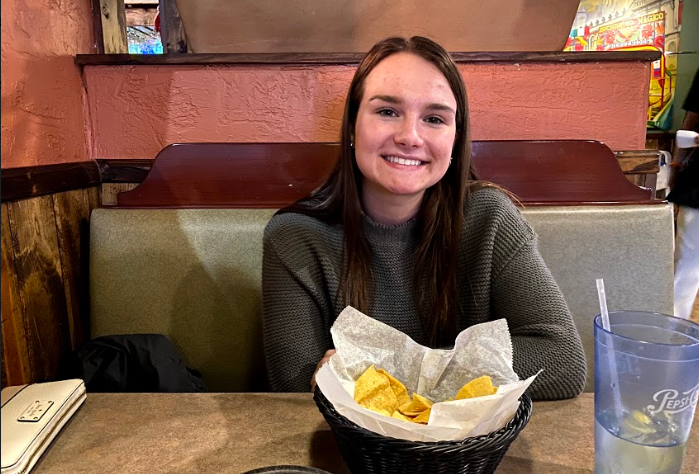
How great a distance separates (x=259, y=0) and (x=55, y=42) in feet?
2.15

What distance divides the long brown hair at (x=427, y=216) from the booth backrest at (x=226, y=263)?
339 millimetres

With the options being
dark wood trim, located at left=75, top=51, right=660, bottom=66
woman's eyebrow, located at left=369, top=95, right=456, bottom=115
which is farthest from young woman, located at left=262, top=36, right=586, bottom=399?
dark wood trim, located at left=75, top=51, right=660, bottom=66

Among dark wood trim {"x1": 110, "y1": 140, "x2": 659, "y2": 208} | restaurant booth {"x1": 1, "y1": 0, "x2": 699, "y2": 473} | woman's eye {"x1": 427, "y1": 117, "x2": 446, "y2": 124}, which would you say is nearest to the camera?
woman's eye {"x1": 427, "y1": 117, "x2": 446, "y2": 124}

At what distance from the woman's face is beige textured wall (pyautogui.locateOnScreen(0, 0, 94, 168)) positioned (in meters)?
0.84

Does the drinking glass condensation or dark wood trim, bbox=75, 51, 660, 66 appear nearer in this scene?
the drinking glass condensation

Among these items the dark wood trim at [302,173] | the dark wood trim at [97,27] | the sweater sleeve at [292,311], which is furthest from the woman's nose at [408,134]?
the dark wood trim at [97,27]

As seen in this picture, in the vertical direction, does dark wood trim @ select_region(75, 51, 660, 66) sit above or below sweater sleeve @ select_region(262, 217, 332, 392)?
above

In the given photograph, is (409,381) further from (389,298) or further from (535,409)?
(389,298)

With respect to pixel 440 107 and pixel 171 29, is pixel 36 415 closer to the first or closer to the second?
pixel 440 107

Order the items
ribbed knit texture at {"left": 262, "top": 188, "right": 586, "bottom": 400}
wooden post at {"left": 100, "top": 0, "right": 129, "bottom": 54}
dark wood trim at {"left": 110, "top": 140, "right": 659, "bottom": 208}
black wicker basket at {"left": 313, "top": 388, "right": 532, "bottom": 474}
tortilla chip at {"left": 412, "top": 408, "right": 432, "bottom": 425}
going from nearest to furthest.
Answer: black wicker basket at {"left": 313, "top": 388, "right": 532, "bottom": 474} < tortilla chip at {"left": 412, "top": 408, "right": 432, "bottom": 425} < ribbed knit texture at {"left": 262, "top": 188, "right": 586, "bottom": 400} < dark wood trim at {"left": 110, "top": 140, "right": 659, "bottom": 208} < wooden post at {"left": 100, "top": 0, "right": 129, "bottom": 54}

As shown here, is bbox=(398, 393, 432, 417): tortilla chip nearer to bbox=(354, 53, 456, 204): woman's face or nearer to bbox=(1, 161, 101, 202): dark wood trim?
bbox=(354, 53, 456, 204): woman's face

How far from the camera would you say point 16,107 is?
1.30m

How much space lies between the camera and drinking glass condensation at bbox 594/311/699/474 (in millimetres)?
620

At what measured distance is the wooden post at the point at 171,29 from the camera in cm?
199
